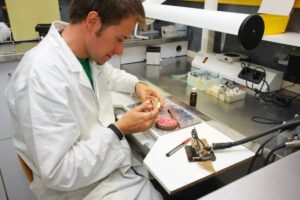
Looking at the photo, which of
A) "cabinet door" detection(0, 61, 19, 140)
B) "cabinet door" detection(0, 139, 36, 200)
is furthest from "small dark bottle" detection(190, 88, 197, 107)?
"cabinet door" detection(0, 139, 36, 200)

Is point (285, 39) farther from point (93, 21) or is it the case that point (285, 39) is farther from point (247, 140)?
point (93, 21)

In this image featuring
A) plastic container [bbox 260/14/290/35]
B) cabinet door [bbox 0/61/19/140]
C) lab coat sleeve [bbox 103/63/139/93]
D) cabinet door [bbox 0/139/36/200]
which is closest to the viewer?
plastic container [bbox 260/14/290/35]

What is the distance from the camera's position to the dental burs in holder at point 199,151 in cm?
91

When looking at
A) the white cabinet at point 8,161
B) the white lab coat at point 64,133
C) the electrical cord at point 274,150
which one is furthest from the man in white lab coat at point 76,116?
the white cabinet at point 8,161

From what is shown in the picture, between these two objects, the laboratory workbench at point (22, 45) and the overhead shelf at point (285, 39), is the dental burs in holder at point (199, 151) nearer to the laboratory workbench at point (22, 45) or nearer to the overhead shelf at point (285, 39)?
the overhead shelf at point (285, 39)

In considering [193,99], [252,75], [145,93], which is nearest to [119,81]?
[145,93]

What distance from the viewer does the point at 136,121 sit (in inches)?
40.0

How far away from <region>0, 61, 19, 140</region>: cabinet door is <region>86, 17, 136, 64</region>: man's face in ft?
2.66

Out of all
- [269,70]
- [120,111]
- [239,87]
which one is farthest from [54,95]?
[269,70]

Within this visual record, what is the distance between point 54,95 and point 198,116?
0.68m

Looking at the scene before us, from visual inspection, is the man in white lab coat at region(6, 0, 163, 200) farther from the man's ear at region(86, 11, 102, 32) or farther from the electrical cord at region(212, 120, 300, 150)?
the electrical cord at region(212, 120, 300, 150)

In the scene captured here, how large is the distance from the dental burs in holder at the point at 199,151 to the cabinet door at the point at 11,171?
131 centimetres

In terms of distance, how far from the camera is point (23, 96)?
845mm

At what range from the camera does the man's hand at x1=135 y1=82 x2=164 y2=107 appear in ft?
4.25
